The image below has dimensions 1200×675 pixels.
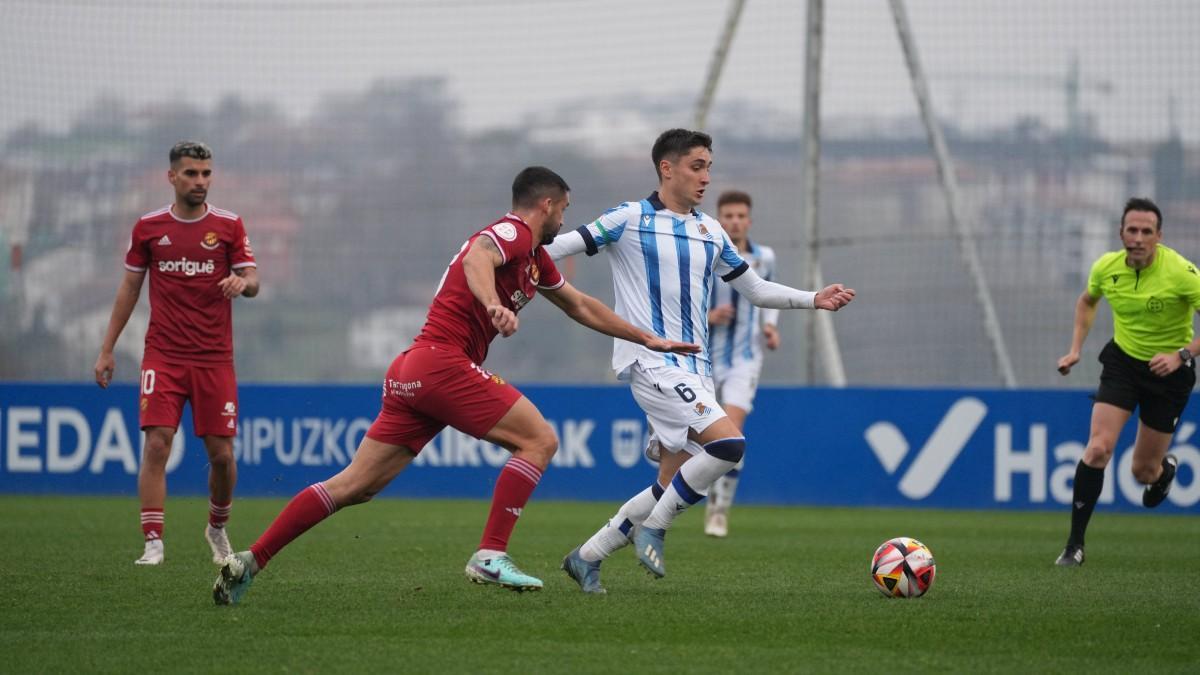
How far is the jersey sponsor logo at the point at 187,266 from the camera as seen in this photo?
9609 millimetres

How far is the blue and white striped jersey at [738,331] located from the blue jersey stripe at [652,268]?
4.09 metres

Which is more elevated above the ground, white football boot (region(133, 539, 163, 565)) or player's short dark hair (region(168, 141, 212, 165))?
player's short dark hair (region(168, 141, 212, 165))

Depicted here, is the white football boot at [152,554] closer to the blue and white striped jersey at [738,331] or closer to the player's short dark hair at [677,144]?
the player's short dark hair at [677,144]

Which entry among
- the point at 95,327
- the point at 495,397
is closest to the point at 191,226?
the point at 495,397

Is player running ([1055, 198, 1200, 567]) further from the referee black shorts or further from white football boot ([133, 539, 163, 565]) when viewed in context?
white football boot ([133, 539, 163, 565])

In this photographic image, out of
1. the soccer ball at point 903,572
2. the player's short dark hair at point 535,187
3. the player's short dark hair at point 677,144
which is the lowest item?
the soccer ball at point 903,572

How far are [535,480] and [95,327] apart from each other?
12113 millimetres

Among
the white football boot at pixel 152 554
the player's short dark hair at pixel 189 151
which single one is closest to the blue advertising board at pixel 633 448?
the white football boot at pixel 152 554

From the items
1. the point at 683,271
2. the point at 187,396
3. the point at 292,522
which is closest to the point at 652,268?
the point at 683,271

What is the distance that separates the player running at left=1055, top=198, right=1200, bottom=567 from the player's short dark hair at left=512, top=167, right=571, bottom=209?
4.31 metres

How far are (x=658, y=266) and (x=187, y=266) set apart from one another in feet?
9.70

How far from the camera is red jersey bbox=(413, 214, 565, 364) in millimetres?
7457

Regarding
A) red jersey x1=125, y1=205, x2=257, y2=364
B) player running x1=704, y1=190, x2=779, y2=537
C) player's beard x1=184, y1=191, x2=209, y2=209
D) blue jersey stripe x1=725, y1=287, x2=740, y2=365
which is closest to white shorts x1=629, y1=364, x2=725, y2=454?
red jersey x1=125, y1=205, x2=257, y2=364

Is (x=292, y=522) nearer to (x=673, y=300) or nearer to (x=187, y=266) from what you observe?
(x=673, y=300)
